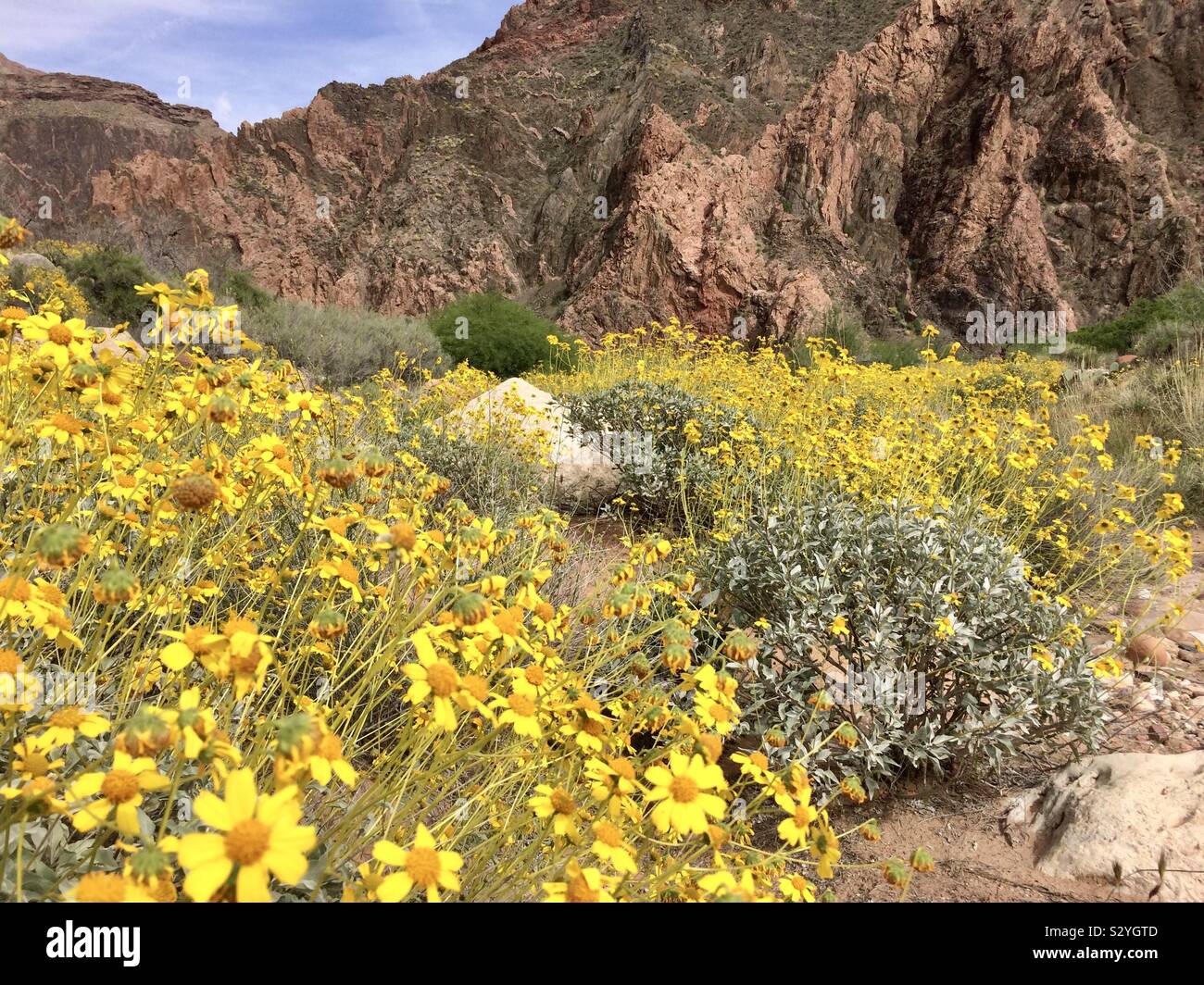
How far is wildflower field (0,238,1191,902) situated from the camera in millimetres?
930

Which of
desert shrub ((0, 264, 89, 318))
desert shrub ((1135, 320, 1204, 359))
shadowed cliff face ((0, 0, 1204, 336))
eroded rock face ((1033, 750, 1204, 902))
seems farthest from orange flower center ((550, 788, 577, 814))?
→ shadowed cliff face ((0, 0, 1204, 336))

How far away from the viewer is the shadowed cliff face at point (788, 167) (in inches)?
902

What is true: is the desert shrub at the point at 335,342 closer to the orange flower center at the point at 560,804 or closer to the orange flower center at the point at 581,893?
the orange flower center at the point at 560,804

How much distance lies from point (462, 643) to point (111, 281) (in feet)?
34.6

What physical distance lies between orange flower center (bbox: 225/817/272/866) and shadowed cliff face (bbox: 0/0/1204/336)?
19.9 meters

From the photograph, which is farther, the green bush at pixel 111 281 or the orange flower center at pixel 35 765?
the green bush at pixel 111 281

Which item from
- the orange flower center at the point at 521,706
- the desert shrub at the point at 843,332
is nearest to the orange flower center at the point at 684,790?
the orange flower center at the point at 521,706

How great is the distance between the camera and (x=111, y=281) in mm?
9078

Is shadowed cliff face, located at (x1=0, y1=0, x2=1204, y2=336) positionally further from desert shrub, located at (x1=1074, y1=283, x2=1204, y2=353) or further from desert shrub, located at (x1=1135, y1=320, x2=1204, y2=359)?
desert shrub, located at (x1=1135, y1=320, x2=1204, y2=359)

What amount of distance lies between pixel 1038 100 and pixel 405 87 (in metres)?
26.1

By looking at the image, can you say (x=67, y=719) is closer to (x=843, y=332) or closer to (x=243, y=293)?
(x=243, y=293)

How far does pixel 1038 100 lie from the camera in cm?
2584

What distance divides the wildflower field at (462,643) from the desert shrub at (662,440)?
0.05 m

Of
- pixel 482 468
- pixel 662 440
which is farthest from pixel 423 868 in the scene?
pixel 662 440
